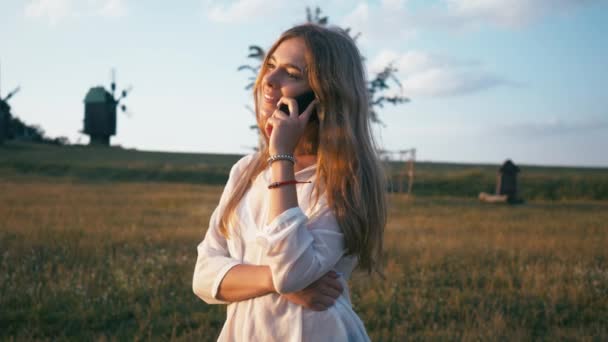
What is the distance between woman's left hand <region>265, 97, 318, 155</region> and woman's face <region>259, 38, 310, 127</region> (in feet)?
0.29

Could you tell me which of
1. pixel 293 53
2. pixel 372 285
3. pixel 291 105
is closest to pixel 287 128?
pixel 291 105

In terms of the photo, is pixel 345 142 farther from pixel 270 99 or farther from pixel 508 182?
pixel 508 182

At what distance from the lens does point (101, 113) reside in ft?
192

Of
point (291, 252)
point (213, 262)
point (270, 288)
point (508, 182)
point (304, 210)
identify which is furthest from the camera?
point (508, 182)

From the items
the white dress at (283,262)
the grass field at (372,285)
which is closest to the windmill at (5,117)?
the grass field at (372,285)

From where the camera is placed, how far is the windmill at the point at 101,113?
192 feet

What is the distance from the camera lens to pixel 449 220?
1398cm

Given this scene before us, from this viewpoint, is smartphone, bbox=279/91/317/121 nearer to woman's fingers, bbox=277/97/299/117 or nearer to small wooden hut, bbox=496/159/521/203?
woman's fingers, bbox=277/97/299/117

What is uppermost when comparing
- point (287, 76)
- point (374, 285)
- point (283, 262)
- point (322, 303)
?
point (287, 76)

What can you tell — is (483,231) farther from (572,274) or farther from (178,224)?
(178,224)

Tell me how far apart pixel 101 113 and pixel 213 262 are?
199 ft

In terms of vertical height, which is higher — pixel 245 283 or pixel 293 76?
pixel 293 76

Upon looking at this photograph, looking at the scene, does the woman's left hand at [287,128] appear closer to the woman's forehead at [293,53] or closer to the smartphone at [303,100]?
the smartphone at [303,100]

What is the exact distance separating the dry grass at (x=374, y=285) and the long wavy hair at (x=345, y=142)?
2.85 metres
